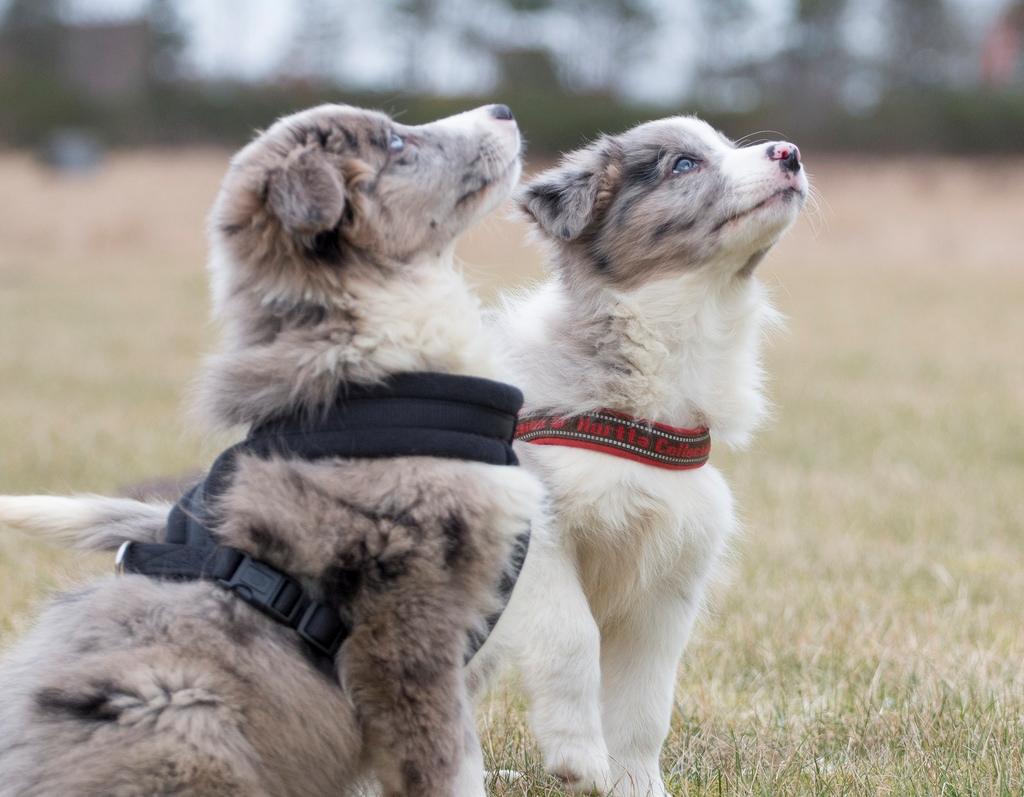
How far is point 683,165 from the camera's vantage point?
12.7 ft

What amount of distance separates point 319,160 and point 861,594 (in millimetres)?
3359

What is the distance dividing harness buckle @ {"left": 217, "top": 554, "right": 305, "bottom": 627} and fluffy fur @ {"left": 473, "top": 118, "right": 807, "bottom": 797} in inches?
23.7

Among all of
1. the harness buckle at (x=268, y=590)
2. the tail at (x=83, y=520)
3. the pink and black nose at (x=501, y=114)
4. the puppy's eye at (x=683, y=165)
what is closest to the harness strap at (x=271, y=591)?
the harness buckle at (x=268, y=590)

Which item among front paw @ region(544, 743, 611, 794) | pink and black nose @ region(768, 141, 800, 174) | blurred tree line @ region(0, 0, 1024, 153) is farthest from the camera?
blurred tree line @ region(0, 0, 1024, 153)

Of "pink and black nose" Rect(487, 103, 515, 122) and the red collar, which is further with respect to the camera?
the red collar

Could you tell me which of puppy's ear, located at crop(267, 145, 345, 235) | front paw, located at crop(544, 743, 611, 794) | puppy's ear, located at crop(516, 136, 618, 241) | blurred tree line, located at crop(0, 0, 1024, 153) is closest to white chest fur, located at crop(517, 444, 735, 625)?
front paw, located at crop(544, 743, 611, 794)

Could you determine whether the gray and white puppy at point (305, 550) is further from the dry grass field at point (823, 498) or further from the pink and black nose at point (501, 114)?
the dry grass field at point (823, 498)

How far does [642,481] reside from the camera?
338 cm

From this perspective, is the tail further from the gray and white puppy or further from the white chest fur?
the white chest fur

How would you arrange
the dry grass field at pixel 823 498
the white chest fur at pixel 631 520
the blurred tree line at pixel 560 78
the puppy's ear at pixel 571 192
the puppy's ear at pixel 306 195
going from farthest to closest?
the blurred tree line at pixel 560 78, the puppy's ear at pixel 571 192, the dry grass field at pixel 823 498, the white chest fur at pixel 631 520, the puppy's ear at pixel 306 195

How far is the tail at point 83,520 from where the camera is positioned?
2893 mm

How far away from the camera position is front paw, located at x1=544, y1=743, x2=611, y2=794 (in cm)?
324

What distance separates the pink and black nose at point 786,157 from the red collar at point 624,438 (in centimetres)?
83

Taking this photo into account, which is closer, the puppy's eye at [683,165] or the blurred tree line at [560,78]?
the puppy's eye at [683,165]
